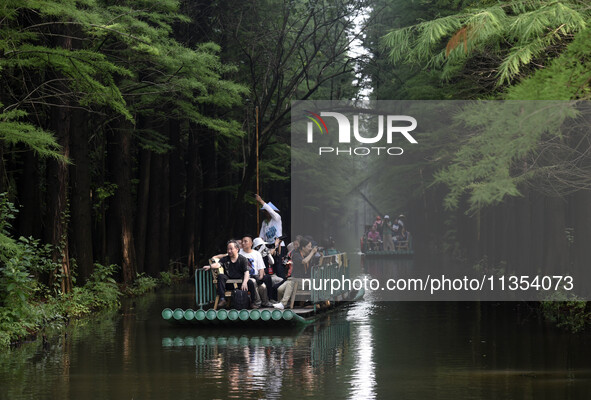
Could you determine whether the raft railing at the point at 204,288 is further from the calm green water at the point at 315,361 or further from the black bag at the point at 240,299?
the calm green water at the point at 315,361

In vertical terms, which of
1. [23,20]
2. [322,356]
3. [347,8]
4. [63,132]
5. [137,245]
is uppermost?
[347,8]

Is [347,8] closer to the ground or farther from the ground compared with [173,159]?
farther from the ground

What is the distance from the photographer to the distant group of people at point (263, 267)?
22.5 metres

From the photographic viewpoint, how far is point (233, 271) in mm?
22625

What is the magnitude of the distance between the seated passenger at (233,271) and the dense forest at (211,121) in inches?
165

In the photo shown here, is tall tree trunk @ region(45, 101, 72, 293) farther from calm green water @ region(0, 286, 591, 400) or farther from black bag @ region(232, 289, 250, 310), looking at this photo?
black bag @ region(232, 289, 250, 310)

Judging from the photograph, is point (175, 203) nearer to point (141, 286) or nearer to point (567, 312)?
point (141, 286)

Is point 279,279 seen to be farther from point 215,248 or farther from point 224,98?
point 215,248

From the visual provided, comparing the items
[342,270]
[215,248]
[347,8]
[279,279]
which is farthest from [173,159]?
[279,279]

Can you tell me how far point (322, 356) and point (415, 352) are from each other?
1679 mm

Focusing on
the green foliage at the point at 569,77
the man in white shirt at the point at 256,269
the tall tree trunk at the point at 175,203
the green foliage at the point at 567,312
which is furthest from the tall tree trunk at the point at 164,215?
the green foliage at the point at 569,77

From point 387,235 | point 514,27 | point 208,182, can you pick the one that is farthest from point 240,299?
point 387,235

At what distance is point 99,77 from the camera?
77.9 feet

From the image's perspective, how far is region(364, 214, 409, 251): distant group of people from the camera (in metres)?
60.9
